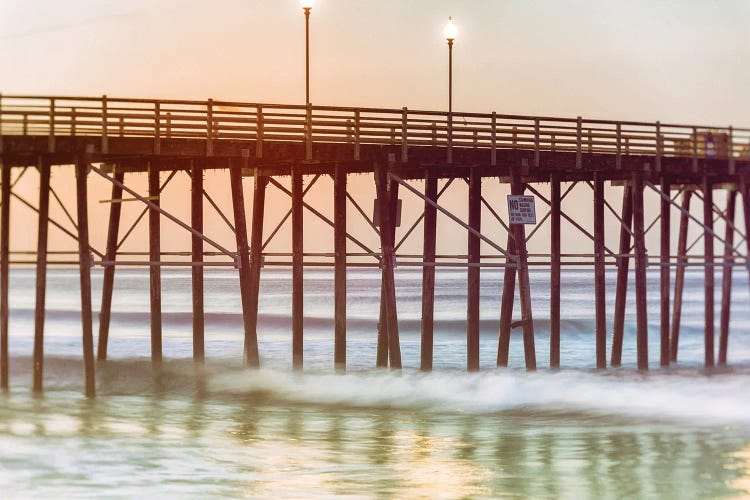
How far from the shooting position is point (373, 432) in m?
20.1

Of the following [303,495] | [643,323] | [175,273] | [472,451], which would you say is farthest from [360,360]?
[175,273]

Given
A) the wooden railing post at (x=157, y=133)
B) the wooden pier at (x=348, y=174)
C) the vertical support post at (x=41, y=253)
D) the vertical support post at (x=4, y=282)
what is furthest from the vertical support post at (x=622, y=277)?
the vertical support post at (x=4, y=282)

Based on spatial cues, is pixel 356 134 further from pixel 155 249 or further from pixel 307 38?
pixel 155 249

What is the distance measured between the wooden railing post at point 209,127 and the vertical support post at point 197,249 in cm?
213

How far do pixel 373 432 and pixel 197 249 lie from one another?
29.8 ft

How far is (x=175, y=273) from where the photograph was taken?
330 feet

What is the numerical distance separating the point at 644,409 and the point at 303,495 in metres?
9.77

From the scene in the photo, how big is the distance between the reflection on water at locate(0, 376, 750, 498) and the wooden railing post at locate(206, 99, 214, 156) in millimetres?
4490

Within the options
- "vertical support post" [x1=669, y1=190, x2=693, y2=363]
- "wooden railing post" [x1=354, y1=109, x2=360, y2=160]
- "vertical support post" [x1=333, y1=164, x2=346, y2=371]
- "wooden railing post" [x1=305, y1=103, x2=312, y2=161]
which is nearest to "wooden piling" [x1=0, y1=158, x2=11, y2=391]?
"wooden railing post" [x1=305, y1=103, x2=312, y2=161]

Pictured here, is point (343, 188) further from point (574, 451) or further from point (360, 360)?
point (360, 360)

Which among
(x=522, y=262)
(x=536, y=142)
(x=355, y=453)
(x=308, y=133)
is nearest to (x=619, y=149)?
(x=536, y=142)

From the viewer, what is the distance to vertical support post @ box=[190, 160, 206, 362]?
26672 millimetres

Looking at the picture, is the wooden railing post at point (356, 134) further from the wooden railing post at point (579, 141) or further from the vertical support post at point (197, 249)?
the wooden railing post at point (579, 141)

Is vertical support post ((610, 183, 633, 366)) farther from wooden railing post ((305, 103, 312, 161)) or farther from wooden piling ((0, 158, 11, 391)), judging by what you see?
wooden piling ((0, 158, 11, 391))
